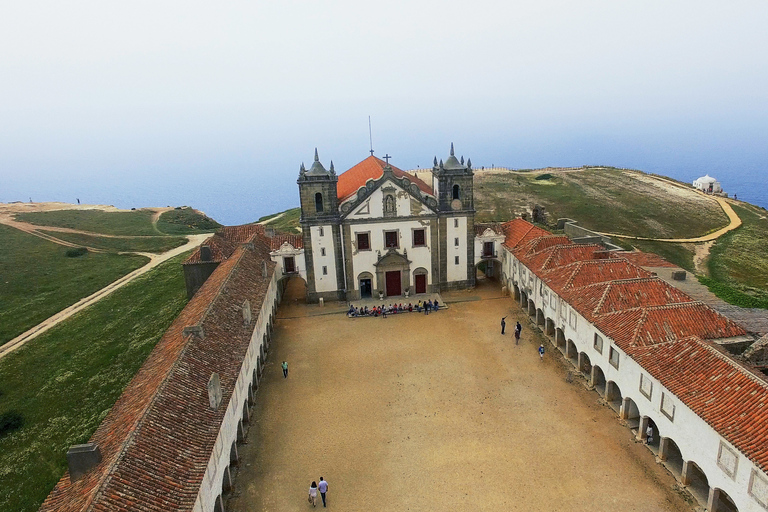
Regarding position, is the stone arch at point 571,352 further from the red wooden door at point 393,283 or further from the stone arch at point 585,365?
the red wooden door at point 393,283

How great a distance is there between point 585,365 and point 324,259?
2267cm

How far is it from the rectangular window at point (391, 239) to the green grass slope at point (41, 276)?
31488 mm

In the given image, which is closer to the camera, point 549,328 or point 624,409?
point 624,409

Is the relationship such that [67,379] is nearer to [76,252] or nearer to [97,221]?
[76,252]

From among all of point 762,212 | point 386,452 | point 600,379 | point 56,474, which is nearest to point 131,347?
point 56,474

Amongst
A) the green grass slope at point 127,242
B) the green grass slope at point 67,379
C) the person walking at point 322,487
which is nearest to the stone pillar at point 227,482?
the person walking at point 322,487

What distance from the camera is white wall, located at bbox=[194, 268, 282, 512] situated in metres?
18.6

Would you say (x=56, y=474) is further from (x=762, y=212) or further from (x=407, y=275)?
(x=762, y=212)

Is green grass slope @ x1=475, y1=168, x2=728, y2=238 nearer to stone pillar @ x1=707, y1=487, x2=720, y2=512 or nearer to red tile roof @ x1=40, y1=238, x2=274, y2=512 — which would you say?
red tile roof @ x1=40, y1=238, x2=274, y2=512

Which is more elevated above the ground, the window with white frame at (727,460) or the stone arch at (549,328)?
the window with white frame at (727,460)

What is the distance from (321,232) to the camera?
42.5 metres

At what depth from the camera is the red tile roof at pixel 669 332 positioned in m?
18.6

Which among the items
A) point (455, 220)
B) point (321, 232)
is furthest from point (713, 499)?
point (321, 232)

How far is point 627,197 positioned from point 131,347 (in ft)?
248
